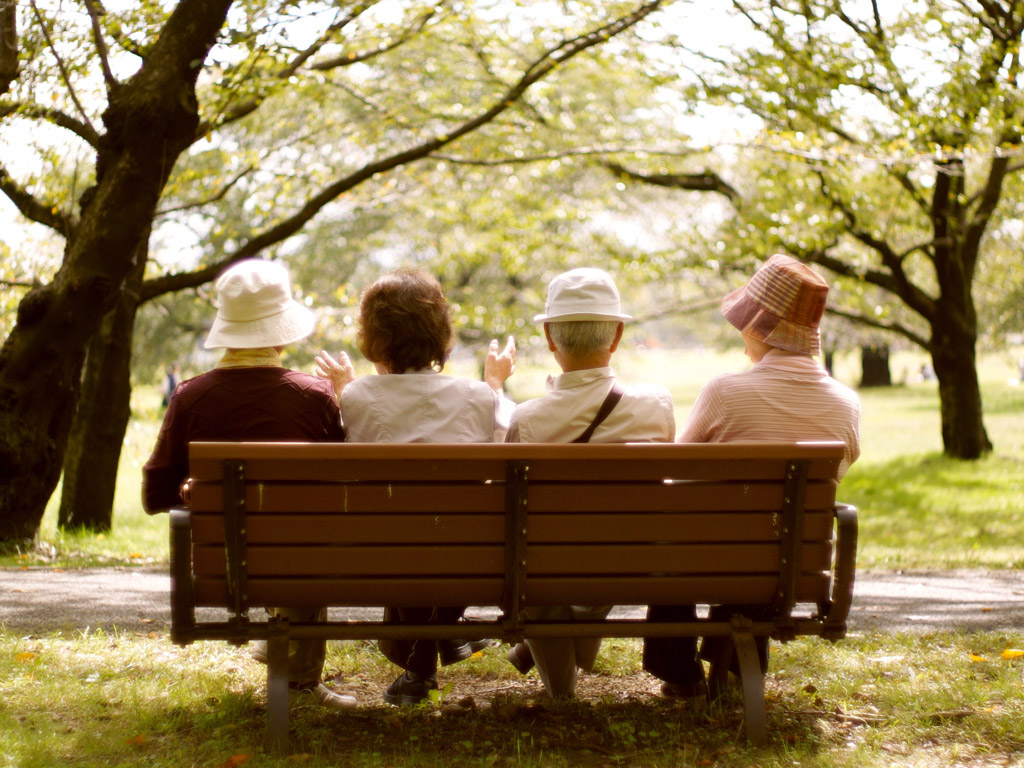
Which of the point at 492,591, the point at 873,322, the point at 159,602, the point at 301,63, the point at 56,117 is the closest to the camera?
the point at 492,591

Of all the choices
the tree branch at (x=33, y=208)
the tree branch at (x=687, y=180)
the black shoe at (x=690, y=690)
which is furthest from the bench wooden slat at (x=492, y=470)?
the tree branch at (x=687, y=180)

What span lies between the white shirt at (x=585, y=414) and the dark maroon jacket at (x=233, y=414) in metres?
0.70

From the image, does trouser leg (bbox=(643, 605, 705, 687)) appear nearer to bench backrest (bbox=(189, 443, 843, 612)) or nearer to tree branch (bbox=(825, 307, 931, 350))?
bench backrest (bbox=(189, 443, 843, 612))

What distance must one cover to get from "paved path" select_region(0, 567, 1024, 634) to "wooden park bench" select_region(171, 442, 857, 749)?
1.95 meters

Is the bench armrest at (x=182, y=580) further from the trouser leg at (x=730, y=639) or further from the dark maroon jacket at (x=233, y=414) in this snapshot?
the trouser leg at (x=730, y=639)

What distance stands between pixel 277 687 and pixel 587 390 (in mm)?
1383

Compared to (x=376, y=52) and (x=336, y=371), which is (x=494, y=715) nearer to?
(x=336, y=371)

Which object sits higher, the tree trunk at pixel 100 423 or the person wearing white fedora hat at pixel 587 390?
the person wearing white fedora hat at pixel 587 390

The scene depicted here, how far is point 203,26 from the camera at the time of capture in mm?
6492

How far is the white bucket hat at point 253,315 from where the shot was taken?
3.71 m

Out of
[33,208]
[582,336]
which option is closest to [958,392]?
[33,208]

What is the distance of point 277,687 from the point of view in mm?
3422

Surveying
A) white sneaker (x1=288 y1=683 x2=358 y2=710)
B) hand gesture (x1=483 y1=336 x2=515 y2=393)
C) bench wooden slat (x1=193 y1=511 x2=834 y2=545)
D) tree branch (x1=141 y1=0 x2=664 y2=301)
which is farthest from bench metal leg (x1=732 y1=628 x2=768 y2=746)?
tree branch (x1=141 y1=0 x2=664 y2=301)

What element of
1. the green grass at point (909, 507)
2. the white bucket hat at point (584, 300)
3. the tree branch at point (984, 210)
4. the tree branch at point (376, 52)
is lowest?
the green grass at point (909, 507)
